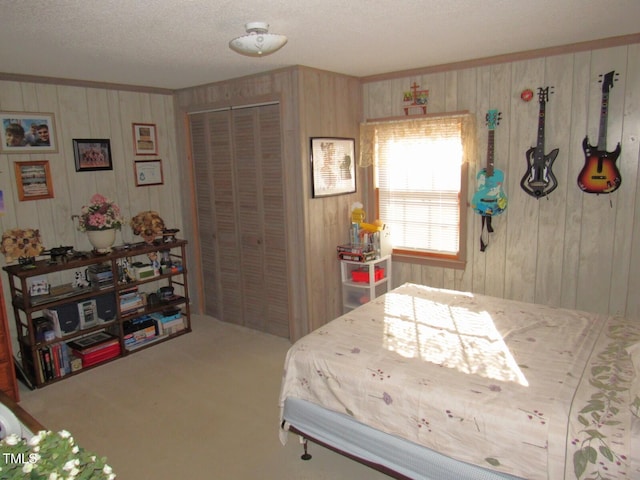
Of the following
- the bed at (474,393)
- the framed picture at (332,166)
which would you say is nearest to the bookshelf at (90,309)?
the framed picture at (332,166)

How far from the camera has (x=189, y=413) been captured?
309cm

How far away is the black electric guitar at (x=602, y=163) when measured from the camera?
323cm

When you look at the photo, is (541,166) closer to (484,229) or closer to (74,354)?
(484,229)

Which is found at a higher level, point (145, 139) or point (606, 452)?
point (145, 139)

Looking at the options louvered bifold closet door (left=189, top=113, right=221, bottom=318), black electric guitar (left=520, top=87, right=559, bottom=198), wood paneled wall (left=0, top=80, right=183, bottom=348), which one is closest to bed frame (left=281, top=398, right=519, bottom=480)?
black electric guitar (left=520, top=87, right=559, bottom=198)

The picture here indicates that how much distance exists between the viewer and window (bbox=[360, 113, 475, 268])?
3.97 meters

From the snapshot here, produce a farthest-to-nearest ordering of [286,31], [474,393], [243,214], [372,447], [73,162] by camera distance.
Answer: [243,214] → [73,162] → [286,31] → [372,447] → [474,393]

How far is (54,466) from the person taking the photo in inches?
46.0

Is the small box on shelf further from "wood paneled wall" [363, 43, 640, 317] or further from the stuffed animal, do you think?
the stuffed animal

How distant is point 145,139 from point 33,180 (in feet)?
3.61

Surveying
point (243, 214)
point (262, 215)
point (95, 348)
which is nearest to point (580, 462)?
point (262, 215)

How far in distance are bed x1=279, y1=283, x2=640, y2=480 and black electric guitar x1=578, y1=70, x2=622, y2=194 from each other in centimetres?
105

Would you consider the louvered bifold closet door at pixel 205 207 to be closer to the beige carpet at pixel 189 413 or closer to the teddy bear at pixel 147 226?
the teddy bear at pixel 147 226

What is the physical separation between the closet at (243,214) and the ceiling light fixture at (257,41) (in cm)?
136
